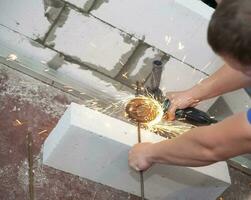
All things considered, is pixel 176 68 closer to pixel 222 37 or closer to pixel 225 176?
pixel 225 176

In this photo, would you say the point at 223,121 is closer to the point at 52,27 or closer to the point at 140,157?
the point at 140,157

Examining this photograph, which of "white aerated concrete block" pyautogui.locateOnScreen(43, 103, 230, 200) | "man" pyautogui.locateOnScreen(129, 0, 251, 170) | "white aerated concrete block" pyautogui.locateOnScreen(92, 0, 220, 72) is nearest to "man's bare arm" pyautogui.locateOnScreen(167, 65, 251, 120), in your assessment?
"man" pyautogui.locateOnScreen(129, 0, 251, 170)

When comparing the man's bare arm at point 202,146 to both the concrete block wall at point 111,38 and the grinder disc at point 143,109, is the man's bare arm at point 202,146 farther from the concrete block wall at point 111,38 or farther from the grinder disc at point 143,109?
the concrete block wall at point 111,38

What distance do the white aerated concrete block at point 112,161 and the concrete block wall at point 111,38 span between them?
0.85 meters

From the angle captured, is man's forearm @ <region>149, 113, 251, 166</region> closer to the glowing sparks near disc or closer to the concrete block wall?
the glowing sparks near disc

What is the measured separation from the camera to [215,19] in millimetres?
1840

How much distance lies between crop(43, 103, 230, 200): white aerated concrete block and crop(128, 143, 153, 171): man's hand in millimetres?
109

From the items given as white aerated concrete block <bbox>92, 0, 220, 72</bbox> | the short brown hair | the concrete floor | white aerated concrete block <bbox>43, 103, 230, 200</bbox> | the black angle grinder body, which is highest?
the short brown hair

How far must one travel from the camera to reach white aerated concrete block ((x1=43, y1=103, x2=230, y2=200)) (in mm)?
2951

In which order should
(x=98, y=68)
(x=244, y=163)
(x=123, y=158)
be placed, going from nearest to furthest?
(x=123, y=158) < (x=98, y=68) < (x=244, y=163)

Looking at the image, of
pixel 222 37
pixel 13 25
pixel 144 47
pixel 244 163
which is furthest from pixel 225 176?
pixel 13 25

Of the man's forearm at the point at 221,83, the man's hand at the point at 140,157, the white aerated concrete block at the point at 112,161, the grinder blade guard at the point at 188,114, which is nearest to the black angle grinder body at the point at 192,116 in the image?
the grinder blade guard at the point at 188,114

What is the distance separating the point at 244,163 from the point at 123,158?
1.60 meters

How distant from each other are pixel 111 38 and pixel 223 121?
Answer: 5.61ft
